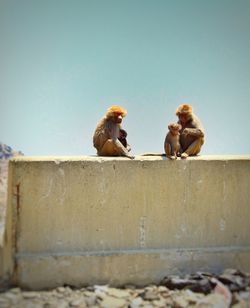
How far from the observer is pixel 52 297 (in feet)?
19.3

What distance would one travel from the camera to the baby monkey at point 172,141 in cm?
647

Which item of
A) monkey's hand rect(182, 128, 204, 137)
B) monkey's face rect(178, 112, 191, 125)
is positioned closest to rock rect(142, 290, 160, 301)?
monkey's hand rect(182, 128, 204, 137)

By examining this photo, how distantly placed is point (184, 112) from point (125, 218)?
2062mm

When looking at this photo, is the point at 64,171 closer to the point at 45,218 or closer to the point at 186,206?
the point at 45,218

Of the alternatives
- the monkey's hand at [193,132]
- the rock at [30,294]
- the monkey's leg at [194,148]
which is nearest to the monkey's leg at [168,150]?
the monkey's leg at [194,148]

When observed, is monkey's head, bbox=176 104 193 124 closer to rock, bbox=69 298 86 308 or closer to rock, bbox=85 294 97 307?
rock, bbox=85 294 97 307

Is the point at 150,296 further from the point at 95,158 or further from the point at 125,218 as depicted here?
the point at 95,158

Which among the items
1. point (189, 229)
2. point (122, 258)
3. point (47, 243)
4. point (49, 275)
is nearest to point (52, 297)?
point (49, 275)

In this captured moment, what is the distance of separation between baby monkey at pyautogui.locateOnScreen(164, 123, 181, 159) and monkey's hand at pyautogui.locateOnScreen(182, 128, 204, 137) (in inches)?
12.4

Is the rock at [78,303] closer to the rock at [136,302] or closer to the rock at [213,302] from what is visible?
the rock at [136,302]

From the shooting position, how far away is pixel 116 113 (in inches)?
269

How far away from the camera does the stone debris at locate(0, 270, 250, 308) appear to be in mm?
5660

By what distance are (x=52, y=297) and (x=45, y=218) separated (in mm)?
1112

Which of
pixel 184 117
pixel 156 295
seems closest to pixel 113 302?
pixel 156 295
